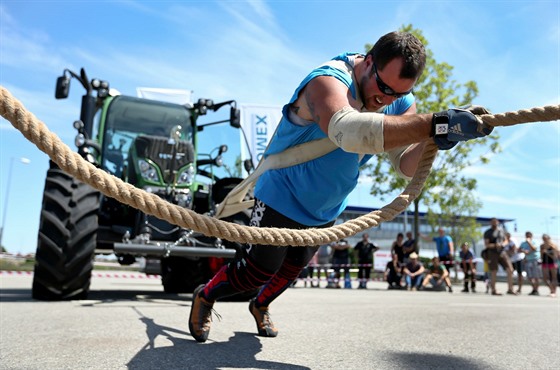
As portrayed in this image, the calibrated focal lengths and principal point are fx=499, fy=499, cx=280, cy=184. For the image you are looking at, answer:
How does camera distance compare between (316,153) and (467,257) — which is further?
(467,257)

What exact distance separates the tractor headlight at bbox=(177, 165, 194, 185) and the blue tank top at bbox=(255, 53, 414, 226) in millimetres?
3566

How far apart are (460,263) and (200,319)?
39.2ft

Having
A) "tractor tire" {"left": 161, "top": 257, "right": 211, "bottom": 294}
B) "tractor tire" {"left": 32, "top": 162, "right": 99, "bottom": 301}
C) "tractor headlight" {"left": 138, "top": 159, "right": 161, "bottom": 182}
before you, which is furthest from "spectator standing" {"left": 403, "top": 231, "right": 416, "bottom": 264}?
"tractor tire" {"left": 32, "top": 162, "right": 99, "bottom": 301}

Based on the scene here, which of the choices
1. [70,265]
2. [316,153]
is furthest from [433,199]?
[316,153]

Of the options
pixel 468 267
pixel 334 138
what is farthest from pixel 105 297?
pixel 468 267

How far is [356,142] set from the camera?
2.00 m

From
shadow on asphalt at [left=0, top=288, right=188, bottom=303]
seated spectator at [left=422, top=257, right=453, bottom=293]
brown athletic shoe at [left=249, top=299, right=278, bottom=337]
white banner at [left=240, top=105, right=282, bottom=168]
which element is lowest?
shadow on asphalt at [left=0, top=288, right=188, bottom=303]

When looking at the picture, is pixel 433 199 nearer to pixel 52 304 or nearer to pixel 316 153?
pixel 52 304

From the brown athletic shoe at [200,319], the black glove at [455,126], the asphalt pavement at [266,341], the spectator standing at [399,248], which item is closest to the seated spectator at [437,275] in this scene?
Result: the spectator standing at [399,248]

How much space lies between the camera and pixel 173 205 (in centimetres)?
193

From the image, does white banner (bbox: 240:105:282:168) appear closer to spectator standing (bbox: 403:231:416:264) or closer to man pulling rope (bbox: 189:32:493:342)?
spectator standing (bbox: 403:231:416:264)

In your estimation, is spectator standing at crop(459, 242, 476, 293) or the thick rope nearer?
the thick rope

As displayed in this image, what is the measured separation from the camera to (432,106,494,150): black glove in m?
1.90

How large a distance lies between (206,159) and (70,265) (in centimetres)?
261
